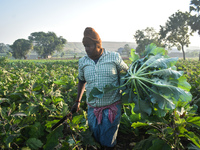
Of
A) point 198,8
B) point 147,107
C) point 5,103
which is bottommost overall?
point 5,103

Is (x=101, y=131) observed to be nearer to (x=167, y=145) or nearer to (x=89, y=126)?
(x=89, y=126)

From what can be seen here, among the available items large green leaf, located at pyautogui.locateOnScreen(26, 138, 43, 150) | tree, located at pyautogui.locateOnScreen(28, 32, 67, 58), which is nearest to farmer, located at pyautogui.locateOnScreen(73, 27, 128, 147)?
large green leaf, located at pyautogui.locateOnScreen(26, 138, 43, 150)

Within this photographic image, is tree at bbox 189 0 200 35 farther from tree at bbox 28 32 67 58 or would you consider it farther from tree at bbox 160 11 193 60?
tree at bbox 28 32 67 58

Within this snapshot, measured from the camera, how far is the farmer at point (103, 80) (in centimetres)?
196

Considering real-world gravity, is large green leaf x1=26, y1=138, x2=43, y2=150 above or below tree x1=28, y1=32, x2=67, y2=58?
below

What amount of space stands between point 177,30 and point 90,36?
136ft

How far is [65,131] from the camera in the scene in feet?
7.27

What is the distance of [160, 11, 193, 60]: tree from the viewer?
35.8m

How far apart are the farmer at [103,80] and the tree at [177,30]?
40.1 meters

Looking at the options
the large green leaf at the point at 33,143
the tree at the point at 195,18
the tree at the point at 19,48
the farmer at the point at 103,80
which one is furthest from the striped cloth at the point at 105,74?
the tree at the point at 19,48

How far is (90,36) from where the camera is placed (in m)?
1.91

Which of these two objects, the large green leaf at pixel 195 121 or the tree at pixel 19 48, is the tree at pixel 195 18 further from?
the tree at pixel 19 48

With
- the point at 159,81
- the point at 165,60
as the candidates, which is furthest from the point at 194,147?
the point at 165,60

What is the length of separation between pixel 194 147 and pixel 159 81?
979mm
